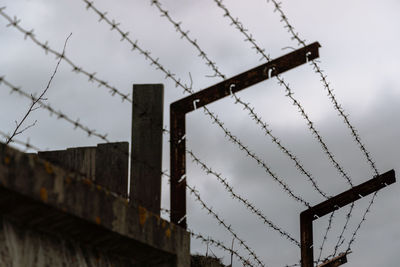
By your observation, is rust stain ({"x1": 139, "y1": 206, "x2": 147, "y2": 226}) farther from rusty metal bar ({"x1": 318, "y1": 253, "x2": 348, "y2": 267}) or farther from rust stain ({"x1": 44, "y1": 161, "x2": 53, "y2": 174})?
rusty metal bar ({"x1": 318, "y1": 253, "x2": 348, "y2": 267})

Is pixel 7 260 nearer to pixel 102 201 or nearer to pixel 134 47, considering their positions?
pixel 102 201

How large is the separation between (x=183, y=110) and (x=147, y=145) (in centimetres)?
41

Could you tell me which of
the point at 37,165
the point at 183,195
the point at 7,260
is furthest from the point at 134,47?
the point at 7,260

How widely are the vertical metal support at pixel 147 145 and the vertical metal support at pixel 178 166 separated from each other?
0.19 meters

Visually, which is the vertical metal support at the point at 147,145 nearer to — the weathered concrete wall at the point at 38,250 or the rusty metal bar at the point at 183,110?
the rusty metal bar at the point at 183,110

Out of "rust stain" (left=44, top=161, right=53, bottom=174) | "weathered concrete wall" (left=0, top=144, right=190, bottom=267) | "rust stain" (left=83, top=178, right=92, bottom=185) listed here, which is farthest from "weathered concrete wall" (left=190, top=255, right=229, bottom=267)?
"rust stain" (left=44, top=161, right=53, bottom=174)

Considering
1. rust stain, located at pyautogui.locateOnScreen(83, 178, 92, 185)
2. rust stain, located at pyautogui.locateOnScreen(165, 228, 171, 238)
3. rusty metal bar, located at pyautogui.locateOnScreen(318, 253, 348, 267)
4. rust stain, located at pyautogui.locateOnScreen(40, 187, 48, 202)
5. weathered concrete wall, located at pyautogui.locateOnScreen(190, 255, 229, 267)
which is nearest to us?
rust stain, located at pyautogui.locateOnScreen(40, 187, 48, 202)

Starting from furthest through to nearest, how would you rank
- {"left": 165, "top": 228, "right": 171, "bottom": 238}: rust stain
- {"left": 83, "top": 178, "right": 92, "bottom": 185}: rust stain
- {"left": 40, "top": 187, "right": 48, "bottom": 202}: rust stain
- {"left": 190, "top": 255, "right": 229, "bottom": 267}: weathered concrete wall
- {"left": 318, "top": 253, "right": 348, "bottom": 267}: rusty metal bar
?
1. {"left": 318, "top": 253, "right": 348, "bottom": 267}: rusty metal bar
2. {"left": 190, "top": 255, "right": 229, "bottom": 267}: weathered concrete wall
3. {"left": 165, "top": 228, "right": 171, "bottom": 238}: rust stain
4. {"left": 83, "top": 178, "right": 92, "bottom": 185}: rust stain
5. {"left": 40, "top": 187, "right": 48, "bottom": 202}: rust stain

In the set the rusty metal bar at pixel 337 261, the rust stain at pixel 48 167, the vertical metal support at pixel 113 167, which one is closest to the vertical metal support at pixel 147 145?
the vertical metal support at pixel 113 167

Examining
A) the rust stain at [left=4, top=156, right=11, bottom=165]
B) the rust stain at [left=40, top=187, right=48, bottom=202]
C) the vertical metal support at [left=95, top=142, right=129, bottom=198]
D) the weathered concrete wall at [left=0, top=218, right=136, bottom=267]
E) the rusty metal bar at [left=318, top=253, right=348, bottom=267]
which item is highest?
the rusty metal bar at [left=318, top=253, right=348, bottom=267]

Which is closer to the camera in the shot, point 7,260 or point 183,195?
point 7,260

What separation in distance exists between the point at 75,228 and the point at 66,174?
0.29m

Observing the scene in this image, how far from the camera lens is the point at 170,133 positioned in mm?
4195

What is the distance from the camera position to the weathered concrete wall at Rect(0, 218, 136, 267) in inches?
109
